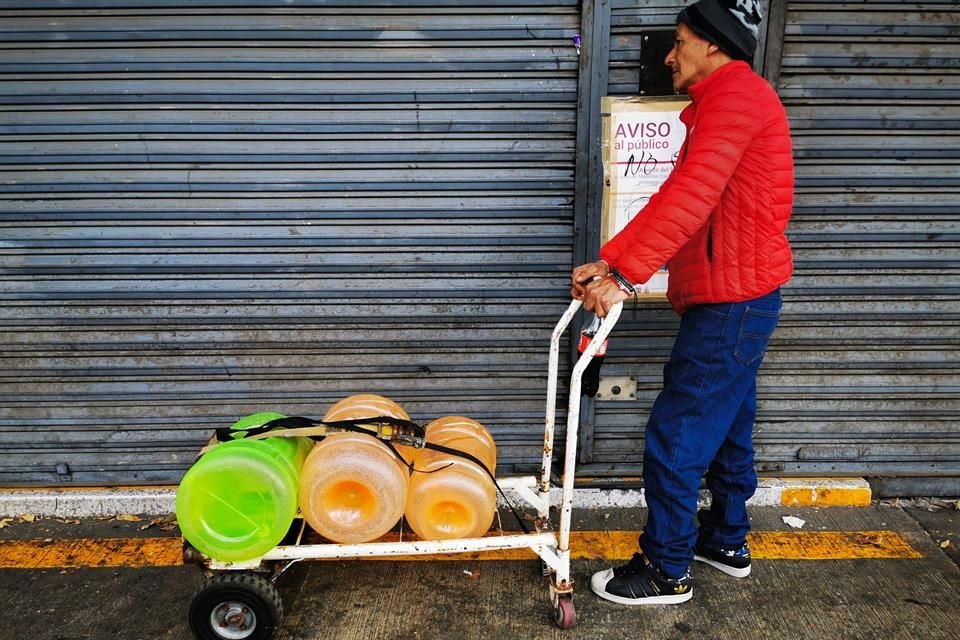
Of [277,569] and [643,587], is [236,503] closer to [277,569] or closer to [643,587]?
[277,569]

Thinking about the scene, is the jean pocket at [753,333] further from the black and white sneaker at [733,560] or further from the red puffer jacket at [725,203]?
the black and white sneaker at [733,560]

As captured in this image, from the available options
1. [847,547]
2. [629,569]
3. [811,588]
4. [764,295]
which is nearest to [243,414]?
[629,569]

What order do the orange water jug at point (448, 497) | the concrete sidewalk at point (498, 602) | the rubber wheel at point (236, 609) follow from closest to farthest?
1. the rubber wheel at point (236, 609)
2. the orange water jug at point (448, 497)
3. the concrete sidewalk at point (498, 602)

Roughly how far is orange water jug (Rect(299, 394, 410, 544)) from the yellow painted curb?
2.49 ft

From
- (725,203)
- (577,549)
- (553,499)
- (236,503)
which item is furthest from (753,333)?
(236,503)

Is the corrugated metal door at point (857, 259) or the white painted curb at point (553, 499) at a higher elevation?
the corrugated metal door at point (857, 259)

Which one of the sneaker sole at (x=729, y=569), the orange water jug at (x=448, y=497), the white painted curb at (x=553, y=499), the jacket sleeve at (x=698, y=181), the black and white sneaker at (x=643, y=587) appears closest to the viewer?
the jacket sleeve at (x=698, y=181)

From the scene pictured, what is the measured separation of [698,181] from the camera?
8.70ft

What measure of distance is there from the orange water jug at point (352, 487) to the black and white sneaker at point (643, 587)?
113 centimetres

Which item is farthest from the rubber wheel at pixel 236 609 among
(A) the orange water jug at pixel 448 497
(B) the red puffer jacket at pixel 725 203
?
(B) the red puffer jacket at pixel 725 203

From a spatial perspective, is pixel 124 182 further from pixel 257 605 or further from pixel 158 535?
pixel 257 605

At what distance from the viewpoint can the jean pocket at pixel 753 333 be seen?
2.93m

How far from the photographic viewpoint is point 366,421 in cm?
300

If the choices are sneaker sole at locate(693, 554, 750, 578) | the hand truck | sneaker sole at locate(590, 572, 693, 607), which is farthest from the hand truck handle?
sneaker sole at locate(693, 554, 750, 578)
